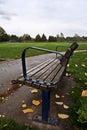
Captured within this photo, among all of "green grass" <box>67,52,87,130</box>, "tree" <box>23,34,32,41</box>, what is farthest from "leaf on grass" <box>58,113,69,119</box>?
"tree" <box>23,34,32,41</box>

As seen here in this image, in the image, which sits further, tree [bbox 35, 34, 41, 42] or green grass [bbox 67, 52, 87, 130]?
tree [bbox 35, 34, 41, 42]

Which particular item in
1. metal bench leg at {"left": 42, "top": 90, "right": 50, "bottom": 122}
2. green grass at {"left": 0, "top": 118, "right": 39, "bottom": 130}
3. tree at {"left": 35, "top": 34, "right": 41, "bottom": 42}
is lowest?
tree at {"left": 35, "top": 34, "right": 41, "bottom": 42}

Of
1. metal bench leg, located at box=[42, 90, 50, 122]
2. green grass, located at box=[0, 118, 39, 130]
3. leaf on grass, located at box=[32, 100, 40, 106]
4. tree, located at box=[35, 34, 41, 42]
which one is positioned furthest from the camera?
tree, located at box=[35, 34, 41, 42]

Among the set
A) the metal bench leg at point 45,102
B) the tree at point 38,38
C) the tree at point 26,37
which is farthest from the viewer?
the tree at point 26,37

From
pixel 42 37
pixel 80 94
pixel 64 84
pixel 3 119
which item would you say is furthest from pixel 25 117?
pixel 42 37

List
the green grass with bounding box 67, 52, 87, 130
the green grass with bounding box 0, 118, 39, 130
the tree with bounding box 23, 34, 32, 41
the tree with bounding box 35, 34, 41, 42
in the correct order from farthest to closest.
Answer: the tree with bounding box 23, 34, 32, 41
the tree with bounding box 35, 34, 41, 42
the green grass with bounding box 67, 52, 87, 130
the green grass with bounding box 0, 118, 39, 130

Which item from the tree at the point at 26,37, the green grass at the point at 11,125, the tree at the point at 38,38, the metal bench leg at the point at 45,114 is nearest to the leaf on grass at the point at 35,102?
the metal bench leg at the point at 45,114

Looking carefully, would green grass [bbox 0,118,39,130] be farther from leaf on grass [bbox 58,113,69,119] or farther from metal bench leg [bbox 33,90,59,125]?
leaf on grass [bbox 58,113,69,119]

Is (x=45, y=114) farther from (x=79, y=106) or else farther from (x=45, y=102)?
(x=79, y=106)

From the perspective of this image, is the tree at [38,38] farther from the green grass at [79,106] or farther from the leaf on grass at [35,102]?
the leaf on grass at [35,102]

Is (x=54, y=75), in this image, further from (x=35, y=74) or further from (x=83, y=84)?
(x=83, y=84)

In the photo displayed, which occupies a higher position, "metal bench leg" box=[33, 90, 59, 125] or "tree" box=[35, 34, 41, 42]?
"metal bench leg" box=[33, 90, 59, 125]

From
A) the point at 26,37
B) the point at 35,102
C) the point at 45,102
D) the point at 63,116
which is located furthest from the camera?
the point at 26,37

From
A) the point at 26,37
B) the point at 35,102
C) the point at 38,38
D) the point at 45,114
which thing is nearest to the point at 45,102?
the point at 45,114
